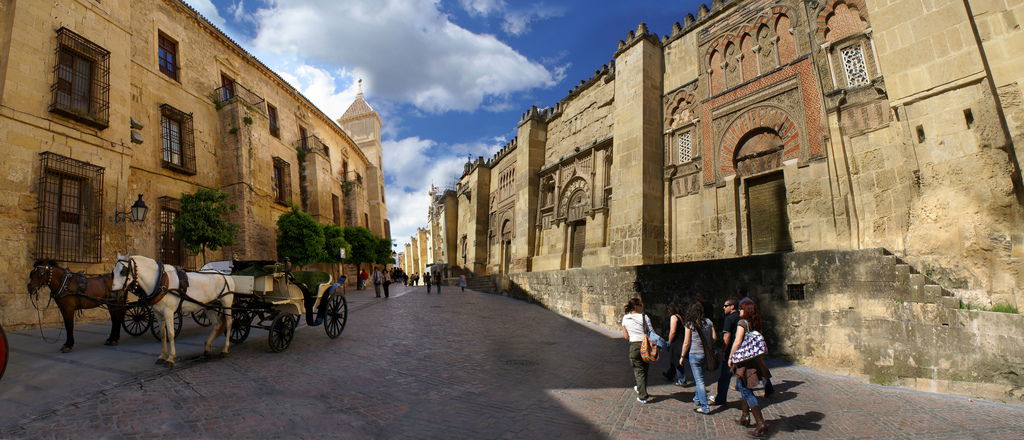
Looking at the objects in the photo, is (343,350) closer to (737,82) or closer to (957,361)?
(957,361)

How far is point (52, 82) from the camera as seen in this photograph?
35.0 feet

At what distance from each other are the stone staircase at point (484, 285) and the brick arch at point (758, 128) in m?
12.3

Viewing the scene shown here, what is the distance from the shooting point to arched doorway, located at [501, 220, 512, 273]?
2563 cm

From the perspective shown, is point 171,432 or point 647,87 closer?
point 171,432

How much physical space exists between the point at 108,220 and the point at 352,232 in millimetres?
14115

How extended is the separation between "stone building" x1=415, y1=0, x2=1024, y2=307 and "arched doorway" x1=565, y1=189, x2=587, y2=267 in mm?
62

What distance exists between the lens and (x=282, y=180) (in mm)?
22188

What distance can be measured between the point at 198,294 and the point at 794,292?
8.89 m

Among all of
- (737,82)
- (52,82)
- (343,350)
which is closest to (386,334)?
(343,350)

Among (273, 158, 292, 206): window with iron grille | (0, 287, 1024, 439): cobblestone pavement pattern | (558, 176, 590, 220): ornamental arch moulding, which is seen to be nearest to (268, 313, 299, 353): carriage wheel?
(0, 287, 1024, 439): cobblestone pavement pattern

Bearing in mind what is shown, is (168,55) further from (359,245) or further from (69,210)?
(359,245)

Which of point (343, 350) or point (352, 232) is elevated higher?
point (352, 232)

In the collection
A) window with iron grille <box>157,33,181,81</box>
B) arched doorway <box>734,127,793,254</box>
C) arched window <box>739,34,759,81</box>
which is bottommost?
arched doorway <box>734,127,793,254</box>

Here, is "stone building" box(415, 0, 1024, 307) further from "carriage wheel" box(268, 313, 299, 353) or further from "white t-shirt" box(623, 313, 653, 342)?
"carriage wheel" box(268, 313, 299, 353)
